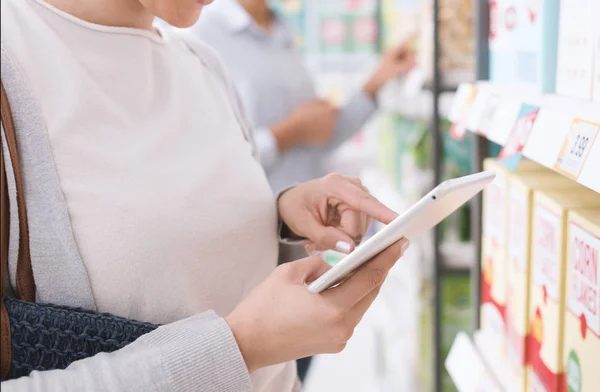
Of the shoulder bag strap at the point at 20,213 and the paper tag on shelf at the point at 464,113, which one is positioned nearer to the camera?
the shoulder bag strap at the point at 20,213

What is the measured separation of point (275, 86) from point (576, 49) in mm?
1793

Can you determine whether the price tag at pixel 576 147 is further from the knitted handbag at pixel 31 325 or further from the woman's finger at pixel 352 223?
the knitted handbag at pixel 31 325

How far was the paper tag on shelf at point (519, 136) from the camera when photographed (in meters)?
0.98

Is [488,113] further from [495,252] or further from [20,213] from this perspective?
[20,213]

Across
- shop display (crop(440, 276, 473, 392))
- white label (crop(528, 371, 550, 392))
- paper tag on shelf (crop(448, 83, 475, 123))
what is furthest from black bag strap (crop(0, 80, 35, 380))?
shop display (crop(440, 276, 473, 392))

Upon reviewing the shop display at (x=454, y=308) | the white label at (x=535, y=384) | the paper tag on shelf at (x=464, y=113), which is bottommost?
the shop display at (x=454, y=308)

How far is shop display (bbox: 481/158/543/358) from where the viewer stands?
1.27m

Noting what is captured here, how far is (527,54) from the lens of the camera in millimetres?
1167

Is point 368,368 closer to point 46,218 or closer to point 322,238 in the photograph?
point 322,238

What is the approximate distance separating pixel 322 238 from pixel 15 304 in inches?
18.4

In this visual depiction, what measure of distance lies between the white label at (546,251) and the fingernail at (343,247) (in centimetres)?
28

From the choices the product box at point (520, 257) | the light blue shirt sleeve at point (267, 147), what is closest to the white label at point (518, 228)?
the product box at point (520, 257)

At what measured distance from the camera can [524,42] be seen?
1.17 m

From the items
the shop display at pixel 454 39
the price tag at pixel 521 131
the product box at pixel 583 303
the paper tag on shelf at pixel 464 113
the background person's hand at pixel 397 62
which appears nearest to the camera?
the product box at pixel 583 303
